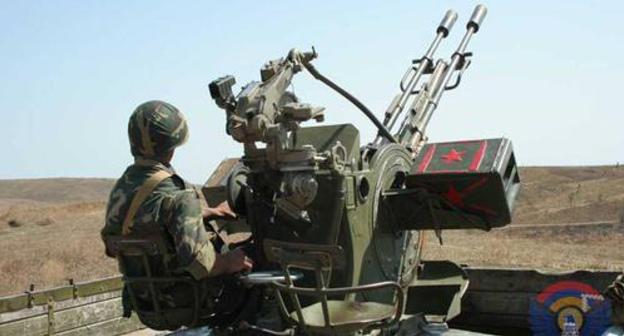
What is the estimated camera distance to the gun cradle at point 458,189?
4.63 meters

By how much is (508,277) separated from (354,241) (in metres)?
2.37

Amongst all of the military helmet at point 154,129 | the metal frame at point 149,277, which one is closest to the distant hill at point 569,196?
the metal frame at point 149,277

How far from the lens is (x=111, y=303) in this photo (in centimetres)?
633

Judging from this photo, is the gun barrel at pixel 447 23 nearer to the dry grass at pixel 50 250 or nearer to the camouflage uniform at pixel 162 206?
the camouflage uniform at pixel 162 206

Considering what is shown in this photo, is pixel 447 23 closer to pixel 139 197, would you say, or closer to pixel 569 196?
pixel 139 197

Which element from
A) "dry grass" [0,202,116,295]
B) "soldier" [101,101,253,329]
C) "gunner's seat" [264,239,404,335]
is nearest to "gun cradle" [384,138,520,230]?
"gunner's seat" [264,239,404,335]

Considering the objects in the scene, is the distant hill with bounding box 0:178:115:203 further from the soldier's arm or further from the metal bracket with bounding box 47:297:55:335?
the soldier's arm

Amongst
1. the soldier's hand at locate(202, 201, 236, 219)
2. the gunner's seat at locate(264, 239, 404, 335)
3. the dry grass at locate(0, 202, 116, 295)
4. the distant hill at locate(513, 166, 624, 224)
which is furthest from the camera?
the distant hill at locate(513, 166, 624, 224)

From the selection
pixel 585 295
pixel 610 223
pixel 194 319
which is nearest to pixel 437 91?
pixel 585 295

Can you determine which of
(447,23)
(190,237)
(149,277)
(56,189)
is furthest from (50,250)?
(56,189)

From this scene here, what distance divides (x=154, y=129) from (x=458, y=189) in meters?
1.89

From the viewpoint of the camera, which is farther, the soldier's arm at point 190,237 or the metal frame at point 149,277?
the metal frame at point 149,277

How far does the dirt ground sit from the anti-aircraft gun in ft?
24.1

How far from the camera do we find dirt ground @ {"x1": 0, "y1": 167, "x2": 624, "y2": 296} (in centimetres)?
1473
